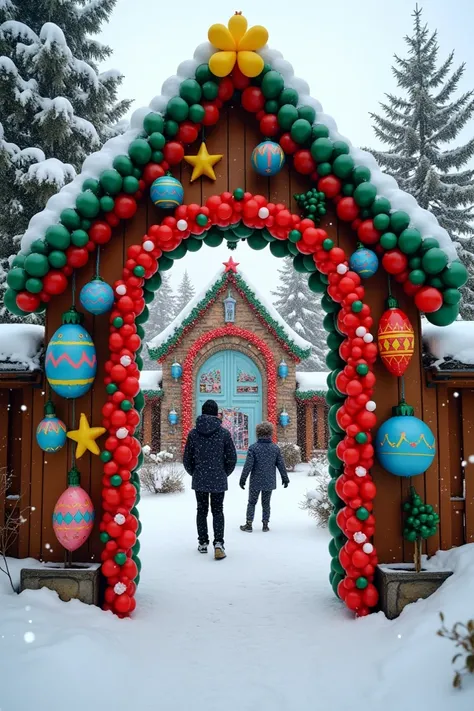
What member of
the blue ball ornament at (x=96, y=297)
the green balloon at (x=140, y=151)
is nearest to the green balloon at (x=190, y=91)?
the green balloon at (x=140, y=151)

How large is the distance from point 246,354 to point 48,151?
25.0 ft

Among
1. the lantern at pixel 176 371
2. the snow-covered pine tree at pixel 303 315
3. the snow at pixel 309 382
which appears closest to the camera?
the lantern at pixel 176 371

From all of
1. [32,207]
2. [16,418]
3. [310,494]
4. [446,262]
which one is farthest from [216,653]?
[32,207]

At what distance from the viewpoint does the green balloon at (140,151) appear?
417cm

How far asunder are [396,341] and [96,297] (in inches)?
96.4

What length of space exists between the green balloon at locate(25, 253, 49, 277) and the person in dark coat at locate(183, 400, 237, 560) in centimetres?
247

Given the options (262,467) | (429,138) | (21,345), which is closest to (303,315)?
(429,138)

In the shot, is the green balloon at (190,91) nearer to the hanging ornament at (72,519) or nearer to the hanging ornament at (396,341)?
the hanging ornament at (396,341)

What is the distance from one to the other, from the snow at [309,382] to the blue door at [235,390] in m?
1.30

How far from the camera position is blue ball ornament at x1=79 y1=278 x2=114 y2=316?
13.3 feet

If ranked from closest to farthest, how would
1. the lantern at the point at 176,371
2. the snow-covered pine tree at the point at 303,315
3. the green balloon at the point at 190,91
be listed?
the green balloon at the point at 190,91 → the lantern at the point at 176,371 → the snow-covered pine tree at the point at 303,315

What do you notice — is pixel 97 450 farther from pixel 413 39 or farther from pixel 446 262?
pixel 413 39

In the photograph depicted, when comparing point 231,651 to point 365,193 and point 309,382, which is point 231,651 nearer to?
point 365,193

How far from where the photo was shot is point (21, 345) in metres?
4.30
